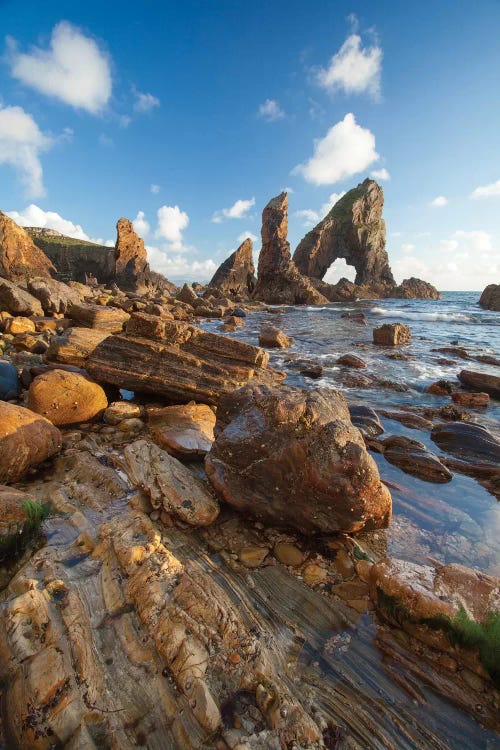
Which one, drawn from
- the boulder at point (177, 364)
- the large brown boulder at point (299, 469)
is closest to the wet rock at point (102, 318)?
the boulder at point (177, 364)

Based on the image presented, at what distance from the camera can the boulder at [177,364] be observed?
701 cm

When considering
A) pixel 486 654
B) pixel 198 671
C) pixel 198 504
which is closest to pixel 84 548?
pixel 198 504

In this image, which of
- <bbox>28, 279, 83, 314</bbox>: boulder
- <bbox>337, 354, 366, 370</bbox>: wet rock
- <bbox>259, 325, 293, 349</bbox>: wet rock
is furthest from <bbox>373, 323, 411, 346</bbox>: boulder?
<bbox>28, 279, 83, 314</bbox>: boulder

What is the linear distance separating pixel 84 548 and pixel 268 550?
1783 mm

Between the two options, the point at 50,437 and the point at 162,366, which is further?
the point at 162,366

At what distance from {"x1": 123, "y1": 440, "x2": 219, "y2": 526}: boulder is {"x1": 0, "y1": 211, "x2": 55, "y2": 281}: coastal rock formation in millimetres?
45874

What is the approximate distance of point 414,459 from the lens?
582 cm

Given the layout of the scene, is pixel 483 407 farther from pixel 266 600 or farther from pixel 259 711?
pixel 259 711

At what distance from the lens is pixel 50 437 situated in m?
4.59

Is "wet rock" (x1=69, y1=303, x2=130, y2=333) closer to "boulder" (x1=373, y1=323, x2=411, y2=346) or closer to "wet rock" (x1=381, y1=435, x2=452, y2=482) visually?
"wet rock" (x1=381, y1=435, x2=452, y2=482)

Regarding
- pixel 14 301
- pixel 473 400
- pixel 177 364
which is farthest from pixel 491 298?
pixel 14 301

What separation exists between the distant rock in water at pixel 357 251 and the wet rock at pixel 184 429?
87528 mm

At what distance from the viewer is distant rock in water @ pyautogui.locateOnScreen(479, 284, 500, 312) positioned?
184ft

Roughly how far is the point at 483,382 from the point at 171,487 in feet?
36.0
